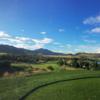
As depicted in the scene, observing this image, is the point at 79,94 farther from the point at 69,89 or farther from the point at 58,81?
the point at 58,81

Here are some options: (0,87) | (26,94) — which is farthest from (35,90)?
(0,87)

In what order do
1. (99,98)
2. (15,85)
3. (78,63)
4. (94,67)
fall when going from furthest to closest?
(78,63) → (94,67) → (15,85) → (99,98)

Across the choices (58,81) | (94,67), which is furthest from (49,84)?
(94,67)

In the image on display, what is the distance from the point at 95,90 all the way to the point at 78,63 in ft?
129

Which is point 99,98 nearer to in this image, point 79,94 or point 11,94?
point 79,94

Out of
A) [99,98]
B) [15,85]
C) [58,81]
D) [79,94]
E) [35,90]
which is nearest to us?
[99,98]

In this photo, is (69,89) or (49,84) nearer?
(69,89)

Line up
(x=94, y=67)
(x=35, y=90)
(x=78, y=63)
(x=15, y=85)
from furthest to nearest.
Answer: (x=78, y=63), (x=94, y=67), (x=15, y=85), (x=35, y=90)

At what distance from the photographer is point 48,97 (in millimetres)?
19719

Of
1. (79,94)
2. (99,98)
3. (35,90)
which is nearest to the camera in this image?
(99,98)

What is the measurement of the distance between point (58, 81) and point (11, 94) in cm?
958

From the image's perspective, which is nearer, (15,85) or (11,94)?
(11,94)

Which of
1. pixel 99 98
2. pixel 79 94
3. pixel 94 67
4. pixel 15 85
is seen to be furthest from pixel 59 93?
pixel 94 67

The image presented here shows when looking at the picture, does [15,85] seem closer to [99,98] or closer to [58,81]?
[58,81]
